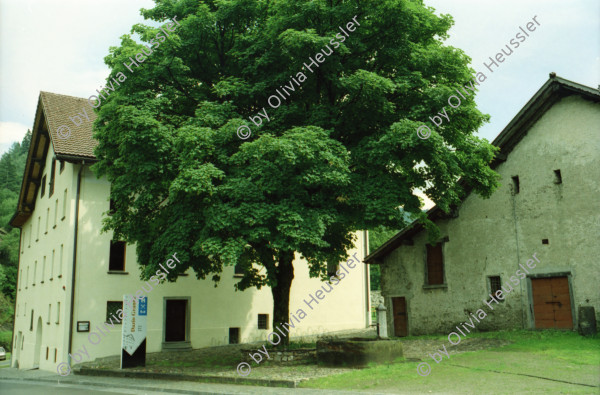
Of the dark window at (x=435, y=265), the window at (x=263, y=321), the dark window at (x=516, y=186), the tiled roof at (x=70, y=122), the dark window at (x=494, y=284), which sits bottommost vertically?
the window at (x=263, y=321)

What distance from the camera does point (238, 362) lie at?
1770 cm

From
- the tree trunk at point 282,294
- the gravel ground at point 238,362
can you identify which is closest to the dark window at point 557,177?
the gravel ground at point 238,362

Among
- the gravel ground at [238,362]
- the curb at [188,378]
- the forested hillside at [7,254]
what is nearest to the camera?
the curb at [188,378]

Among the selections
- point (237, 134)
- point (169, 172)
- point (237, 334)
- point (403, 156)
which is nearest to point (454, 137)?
point (403, 156)

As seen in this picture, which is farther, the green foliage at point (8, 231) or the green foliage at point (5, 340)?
the green foliage at point (8, 231)

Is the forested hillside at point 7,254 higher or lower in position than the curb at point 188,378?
higher

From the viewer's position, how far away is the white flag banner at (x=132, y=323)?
59.4 feet

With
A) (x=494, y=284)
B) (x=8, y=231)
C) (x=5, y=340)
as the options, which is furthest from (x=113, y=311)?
(x=8, y=231)

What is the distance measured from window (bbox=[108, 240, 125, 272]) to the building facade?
45 mm

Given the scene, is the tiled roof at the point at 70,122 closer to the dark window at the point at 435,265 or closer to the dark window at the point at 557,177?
the dark window at the point at 435,265

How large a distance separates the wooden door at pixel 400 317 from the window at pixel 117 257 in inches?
487

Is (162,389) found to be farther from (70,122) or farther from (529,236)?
(70,122)

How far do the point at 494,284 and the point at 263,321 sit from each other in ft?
39.9

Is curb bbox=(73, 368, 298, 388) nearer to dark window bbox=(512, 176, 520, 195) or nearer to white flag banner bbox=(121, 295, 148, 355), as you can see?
white flag banner bbox=(121, 295, 148, 355)
